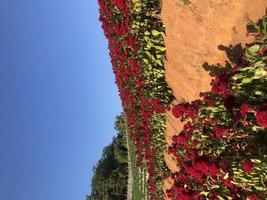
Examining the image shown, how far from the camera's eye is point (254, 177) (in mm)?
6727

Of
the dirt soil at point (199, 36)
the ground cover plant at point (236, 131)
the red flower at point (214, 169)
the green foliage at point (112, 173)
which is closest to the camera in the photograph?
the ground cover plant at point (236, 131)

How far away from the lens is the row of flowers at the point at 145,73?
1240 centimetres

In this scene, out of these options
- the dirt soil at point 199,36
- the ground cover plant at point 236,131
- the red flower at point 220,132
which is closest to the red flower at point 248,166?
the ground cover plant at point 236,131

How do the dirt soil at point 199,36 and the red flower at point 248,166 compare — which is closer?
the red flower at point 248,166

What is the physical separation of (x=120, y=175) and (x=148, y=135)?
735 inches

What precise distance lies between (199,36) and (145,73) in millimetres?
4474

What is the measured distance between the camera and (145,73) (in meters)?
13.4

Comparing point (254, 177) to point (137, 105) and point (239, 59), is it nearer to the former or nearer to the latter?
point (239, 59)

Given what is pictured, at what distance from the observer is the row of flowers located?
1240 cm

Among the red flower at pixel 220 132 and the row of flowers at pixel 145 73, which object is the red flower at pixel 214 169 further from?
the row of flowers at pixel 145 73

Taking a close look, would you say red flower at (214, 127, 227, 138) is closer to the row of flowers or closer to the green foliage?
the row of flowers

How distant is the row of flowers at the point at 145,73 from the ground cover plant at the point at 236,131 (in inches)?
152

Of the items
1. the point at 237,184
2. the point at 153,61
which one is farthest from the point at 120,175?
the point at 237,184

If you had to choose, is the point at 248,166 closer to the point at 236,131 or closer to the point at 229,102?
the point at 236,131
